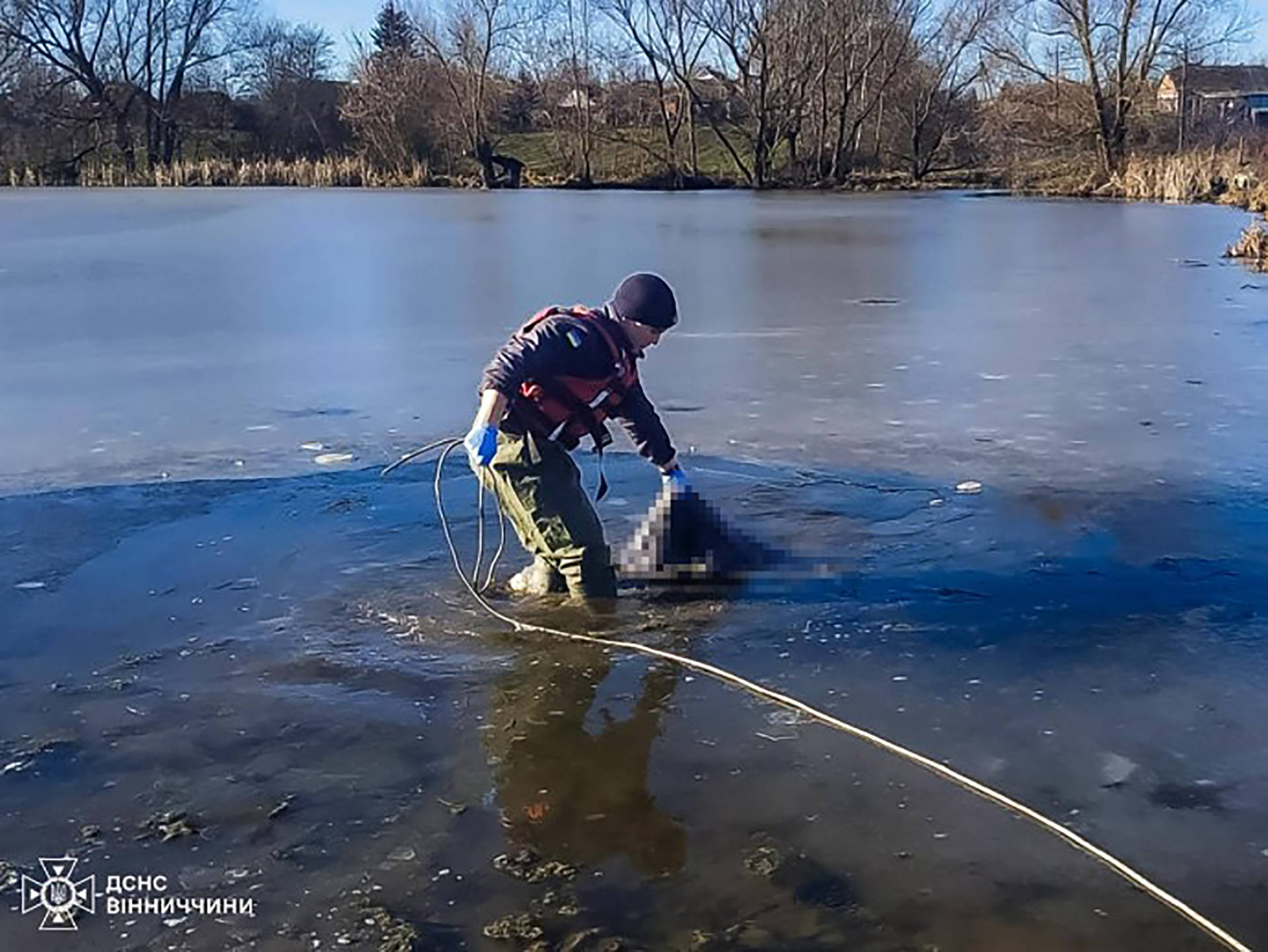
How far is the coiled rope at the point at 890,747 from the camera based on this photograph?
260 centimetres

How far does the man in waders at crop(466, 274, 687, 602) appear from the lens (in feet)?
14.1

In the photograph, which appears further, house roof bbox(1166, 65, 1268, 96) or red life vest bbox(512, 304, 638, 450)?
house roof bbox(1166, 65, 1268, 96)

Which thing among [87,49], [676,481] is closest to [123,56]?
[87,49]

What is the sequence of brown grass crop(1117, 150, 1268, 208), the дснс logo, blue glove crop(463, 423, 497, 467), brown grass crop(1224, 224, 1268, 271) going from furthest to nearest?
brown grass crop(1117, 150, 1268, 208), brown grass crop(1224, 224, 1268, 271), blue glove crop(463, 423, 497, 467), the дснс logo

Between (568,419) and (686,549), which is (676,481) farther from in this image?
(568,419)

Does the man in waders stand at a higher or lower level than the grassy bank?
lower

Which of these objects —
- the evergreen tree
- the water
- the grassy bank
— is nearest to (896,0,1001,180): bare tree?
the grassy bank

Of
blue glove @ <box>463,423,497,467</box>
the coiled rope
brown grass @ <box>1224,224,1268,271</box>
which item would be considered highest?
brown grass @ <box>1224,224,1268,271</box>

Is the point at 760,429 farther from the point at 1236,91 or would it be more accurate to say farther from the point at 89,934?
the point at 1236,91

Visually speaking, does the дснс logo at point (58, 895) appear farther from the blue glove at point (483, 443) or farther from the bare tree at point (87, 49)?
the bare tree at point (87, 49)

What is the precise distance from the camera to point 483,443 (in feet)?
13.1

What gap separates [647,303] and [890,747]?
1650mm

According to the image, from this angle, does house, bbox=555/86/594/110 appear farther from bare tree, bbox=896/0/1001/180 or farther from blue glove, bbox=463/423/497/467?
blue glove, bbox=463/423/497/467

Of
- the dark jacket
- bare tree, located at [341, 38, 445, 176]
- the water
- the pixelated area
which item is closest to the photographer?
the water
